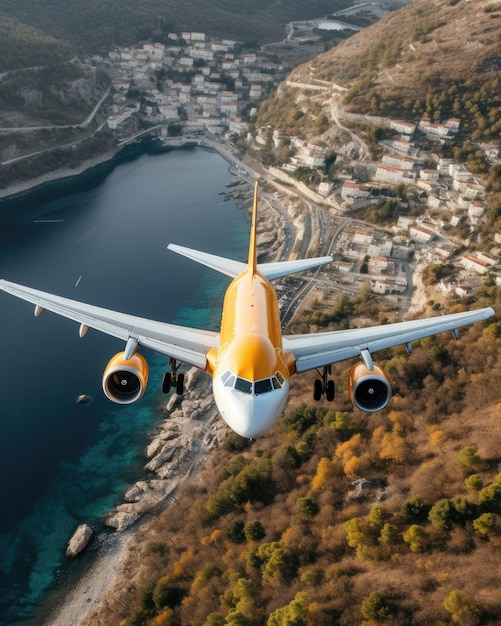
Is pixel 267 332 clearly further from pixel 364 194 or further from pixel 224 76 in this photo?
pixel 224 76

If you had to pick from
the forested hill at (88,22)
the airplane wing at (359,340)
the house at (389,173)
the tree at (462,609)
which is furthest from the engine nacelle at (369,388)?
the forested hill at (88,22)

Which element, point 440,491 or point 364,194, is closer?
point 440,491

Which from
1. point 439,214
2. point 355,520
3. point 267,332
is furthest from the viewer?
point 439,214

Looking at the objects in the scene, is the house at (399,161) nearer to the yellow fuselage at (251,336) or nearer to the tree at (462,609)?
the yellow fuselage at (251,336)

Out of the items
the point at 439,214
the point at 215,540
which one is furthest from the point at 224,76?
the point at 215,540

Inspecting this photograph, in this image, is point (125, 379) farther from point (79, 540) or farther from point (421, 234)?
point (421, 234)

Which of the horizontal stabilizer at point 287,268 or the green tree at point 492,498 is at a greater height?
the horizontal stabilizer at point 287,268
